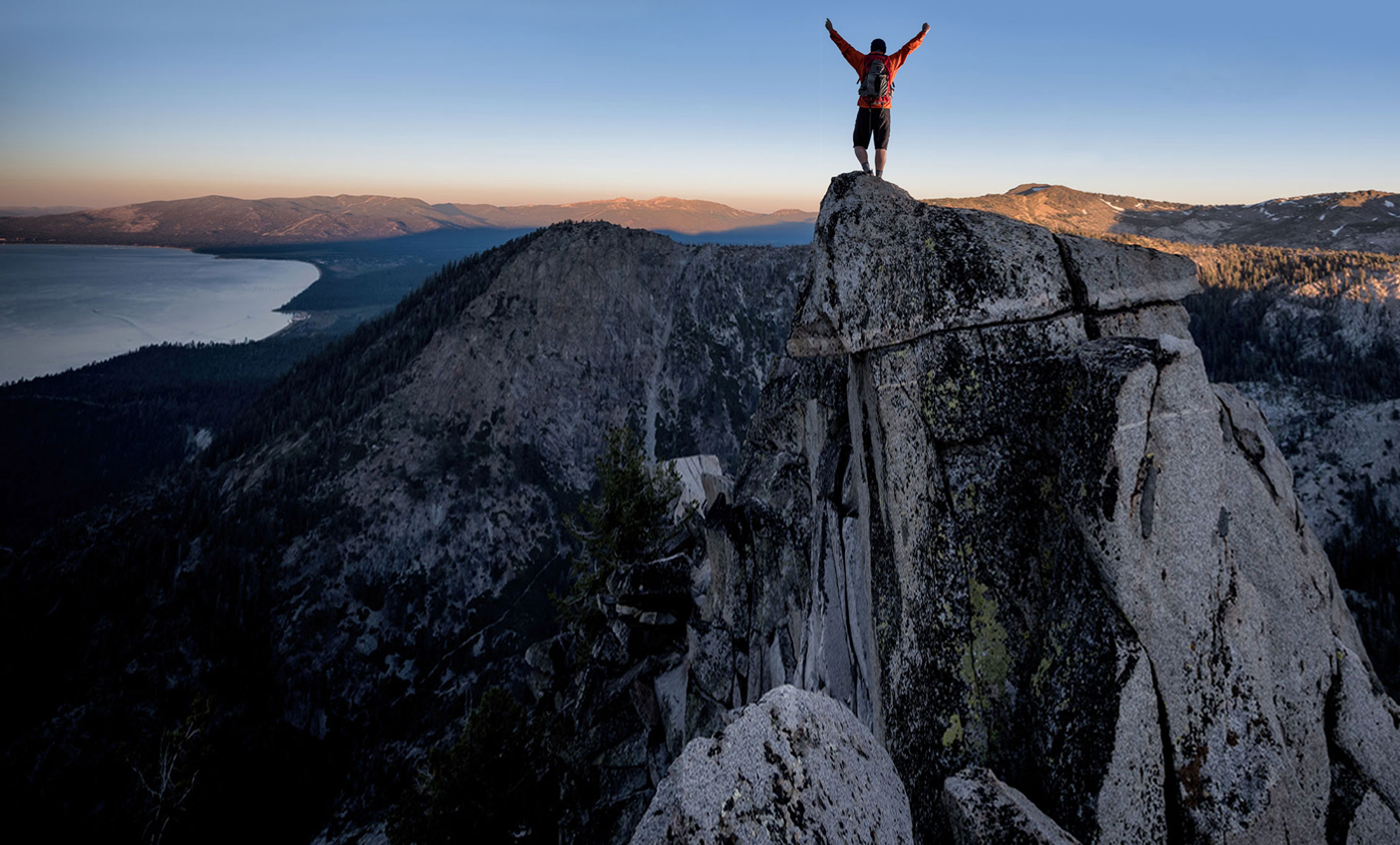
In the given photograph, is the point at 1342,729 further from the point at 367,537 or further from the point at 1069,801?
the point at 367,537

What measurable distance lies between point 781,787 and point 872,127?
51.1 feet

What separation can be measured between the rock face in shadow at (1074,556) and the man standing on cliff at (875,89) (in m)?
2.05

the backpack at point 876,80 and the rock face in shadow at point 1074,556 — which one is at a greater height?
the backpack at point 876,80

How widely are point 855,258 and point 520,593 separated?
94255 mm

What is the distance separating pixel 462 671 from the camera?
83562 millimetres

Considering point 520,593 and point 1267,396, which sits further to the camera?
point 1267,396

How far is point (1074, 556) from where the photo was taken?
8.89m

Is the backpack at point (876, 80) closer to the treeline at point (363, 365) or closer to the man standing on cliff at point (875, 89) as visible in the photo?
the man standing on cliff at point (875, 89)

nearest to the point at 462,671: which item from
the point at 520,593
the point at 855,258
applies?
the point at 520,593

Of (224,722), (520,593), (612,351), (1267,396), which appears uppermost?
(612,351)

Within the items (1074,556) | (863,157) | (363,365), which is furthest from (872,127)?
(363,365)

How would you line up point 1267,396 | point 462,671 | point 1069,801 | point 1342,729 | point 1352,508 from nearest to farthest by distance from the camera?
point 1069,801 → point 1342,729 → point 462,671 → point 1352,508 → point 1267,396

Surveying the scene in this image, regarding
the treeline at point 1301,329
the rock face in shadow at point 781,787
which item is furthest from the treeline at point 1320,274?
the rock face in shadow at point 781,787

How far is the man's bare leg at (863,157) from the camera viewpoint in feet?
50.5
